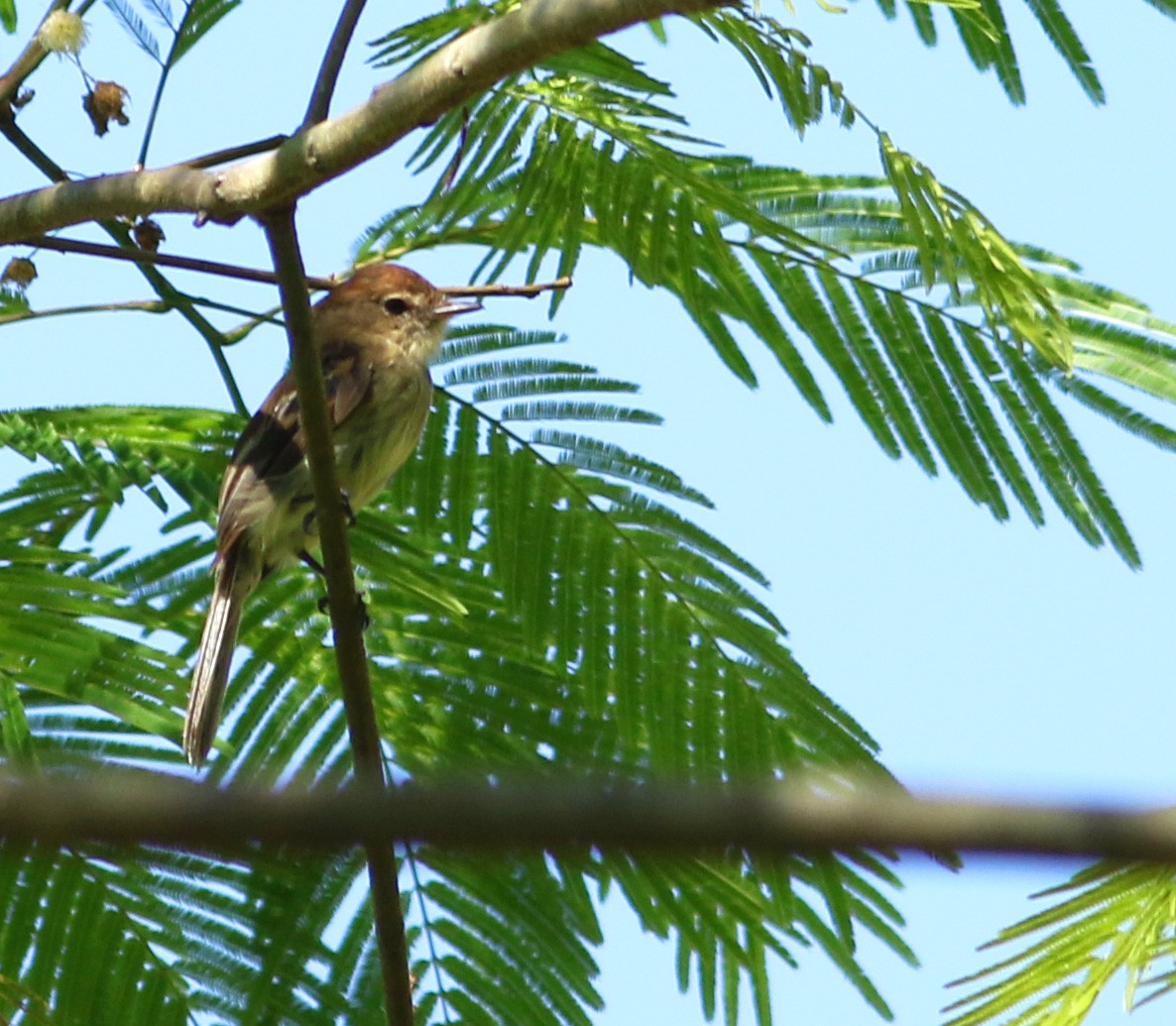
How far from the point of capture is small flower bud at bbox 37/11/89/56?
344cm

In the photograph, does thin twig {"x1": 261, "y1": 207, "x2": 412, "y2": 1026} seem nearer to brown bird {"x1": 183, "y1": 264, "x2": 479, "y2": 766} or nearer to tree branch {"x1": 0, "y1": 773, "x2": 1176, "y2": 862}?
brown bird {"x1": 183, "y1": 264, "x2": 479, "y2": 766}

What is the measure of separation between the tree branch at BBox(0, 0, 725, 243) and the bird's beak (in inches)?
76.5

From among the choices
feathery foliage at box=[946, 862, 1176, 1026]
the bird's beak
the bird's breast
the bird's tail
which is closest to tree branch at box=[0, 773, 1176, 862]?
feathery foliage at box=[946, 862, 1176, 1026]

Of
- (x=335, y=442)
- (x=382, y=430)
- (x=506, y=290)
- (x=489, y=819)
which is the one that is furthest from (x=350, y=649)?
(x=489, y=819)

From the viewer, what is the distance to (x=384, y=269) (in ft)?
19.8

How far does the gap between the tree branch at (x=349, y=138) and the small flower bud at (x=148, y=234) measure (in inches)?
13.9

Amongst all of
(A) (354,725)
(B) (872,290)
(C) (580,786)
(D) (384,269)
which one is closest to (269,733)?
(A) (354,725)

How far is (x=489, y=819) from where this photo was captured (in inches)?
29.2

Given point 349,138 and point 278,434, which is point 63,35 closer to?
point 349,138

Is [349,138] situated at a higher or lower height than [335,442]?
lower

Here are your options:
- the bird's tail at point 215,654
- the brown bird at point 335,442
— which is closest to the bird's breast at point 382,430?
the brown bird at point 335,442

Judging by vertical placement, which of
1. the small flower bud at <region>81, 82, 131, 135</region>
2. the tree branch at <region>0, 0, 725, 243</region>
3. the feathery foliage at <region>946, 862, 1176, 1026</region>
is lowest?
the feathery foliage at <region>946, 862, 1176, 1026</region>

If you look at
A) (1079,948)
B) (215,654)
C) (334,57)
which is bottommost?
(1079,948)

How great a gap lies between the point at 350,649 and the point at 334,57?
1068 mm
